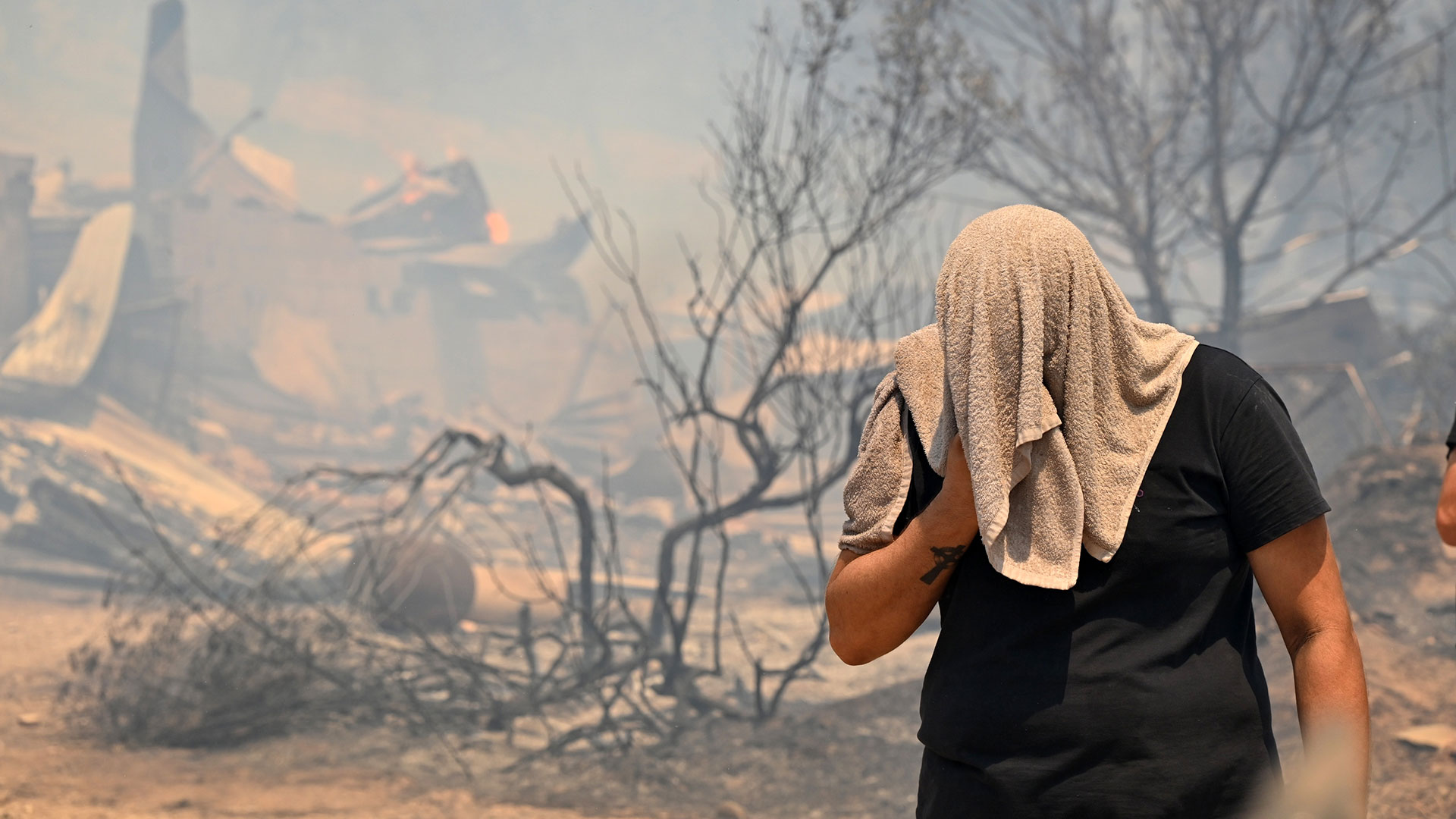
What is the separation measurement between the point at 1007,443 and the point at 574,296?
94.2ft

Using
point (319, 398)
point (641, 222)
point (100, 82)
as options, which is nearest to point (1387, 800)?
point (319, 398)

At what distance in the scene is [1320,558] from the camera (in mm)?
1083

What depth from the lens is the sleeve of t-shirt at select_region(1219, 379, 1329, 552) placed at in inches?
41.3

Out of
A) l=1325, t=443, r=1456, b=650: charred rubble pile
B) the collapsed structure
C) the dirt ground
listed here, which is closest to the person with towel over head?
the dirt ground

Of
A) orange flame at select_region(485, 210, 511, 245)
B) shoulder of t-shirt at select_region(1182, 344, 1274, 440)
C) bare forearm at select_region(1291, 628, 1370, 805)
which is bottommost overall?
bare forearm at select_region(1291, 628, 1370, 805)

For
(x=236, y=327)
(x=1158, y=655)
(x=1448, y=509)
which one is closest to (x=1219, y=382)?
(x=1158, y=655)

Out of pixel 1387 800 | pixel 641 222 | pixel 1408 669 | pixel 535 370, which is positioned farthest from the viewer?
pixel 641 222

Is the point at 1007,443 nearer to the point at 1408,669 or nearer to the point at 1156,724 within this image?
the point at 1156,724

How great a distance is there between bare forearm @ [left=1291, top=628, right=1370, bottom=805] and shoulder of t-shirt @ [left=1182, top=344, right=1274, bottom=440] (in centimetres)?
28

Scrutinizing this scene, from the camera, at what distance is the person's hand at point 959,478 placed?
1.06 meters

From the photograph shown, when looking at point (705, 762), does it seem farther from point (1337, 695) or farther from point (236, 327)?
point (236, 327)

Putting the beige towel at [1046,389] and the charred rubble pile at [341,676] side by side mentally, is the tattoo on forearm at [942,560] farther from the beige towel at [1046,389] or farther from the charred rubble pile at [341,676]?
the charred rubble pile at [341,676]

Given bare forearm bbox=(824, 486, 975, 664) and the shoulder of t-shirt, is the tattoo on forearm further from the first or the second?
the shoulder of t-shirt

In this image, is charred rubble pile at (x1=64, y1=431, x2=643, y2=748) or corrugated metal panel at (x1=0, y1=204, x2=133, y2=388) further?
corrugated metal panel at (x1=0, y1=204, x2=133, y2=388)
